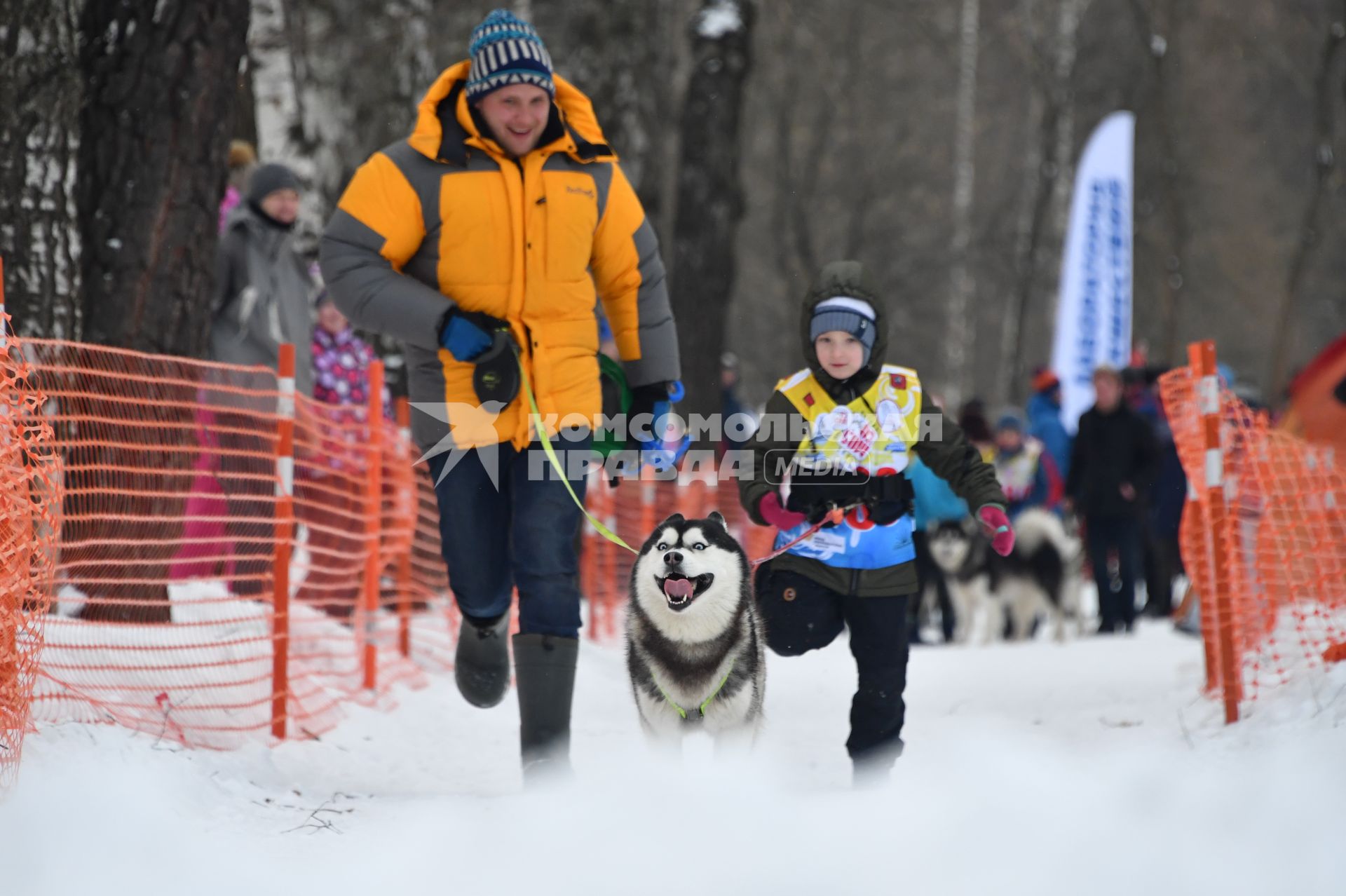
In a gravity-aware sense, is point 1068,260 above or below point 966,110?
below

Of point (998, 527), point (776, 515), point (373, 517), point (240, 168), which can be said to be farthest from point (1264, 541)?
point (240, 168)

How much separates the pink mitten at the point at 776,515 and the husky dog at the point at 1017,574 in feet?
20.2

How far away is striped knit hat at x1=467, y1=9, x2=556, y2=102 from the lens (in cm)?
370

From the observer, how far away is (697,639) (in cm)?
409

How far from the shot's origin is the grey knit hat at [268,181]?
21.0ft

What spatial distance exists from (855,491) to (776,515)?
23cm

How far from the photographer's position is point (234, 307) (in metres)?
6.40

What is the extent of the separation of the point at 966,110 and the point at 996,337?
14457 millimetres

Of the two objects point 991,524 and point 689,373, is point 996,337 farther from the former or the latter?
point 991,524

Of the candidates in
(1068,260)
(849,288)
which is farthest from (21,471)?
(1068,260)

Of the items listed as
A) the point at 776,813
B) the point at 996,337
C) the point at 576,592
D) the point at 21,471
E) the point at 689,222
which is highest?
the point at 996,337

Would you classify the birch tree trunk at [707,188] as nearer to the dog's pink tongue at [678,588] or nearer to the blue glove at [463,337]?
the dog's pink tongue at [678,588]

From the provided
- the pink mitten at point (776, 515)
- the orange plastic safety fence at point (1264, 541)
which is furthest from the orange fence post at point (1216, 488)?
the pink mitten at point (776, 515)

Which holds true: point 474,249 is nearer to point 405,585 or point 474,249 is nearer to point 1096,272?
point 405,585
